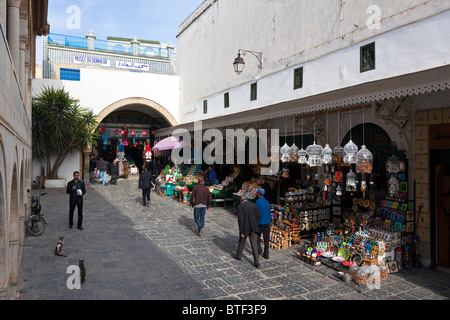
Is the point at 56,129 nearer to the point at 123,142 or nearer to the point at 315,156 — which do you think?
the point at 123,142

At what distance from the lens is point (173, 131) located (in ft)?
59.6

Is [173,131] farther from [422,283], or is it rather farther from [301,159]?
[422,283]

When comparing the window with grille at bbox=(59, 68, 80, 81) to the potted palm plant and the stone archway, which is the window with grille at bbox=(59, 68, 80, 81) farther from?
the stone archway

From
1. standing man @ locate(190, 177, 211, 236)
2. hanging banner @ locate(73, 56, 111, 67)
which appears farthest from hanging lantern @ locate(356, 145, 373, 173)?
hanging banner @ locate(73, 56, 111, 67)

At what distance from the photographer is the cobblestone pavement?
571 centimetres

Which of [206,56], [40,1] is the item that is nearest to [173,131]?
[206,56]

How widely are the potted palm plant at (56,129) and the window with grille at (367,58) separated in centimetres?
1469

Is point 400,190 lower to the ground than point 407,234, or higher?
higher

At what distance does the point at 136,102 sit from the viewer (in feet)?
Answer: 68.3

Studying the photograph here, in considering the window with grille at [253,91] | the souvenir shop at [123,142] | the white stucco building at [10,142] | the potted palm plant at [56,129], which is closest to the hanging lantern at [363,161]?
the white stucco building at [10,142]

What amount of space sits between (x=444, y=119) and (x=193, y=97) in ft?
48.4

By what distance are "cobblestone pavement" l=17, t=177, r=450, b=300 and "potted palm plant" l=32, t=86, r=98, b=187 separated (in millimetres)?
8417

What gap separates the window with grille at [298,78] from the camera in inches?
439

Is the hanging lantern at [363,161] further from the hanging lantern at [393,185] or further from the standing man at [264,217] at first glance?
the standing man at [264,217]
